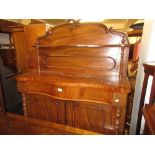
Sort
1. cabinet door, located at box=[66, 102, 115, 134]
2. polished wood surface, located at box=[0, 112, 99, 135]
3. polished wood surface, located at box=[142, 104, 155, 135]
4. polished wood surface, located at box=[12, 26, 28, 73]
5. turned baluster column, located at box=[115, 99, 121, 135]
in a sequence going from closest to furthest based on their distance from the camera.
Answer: polished wood surface, located at box=[142, 104, 155, 135] < turned baluster column, located at box=[115, 99, 121, 135] < cabinet door, located at box=[66, 102, 115, 134] < polished wood surface, located at box=[0, 112, 99, 135] < polished wood surface, located at box=[12, 26, 28, 73]

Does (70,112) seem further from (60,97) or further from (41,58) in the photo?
(41,58)

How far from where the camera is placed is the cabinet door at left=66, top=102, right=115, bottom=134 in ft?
4.31

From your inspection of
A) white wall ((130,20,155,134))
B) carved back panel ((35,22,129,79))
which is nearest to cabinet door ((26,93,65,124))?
carved back panel ((35,22,129,79))

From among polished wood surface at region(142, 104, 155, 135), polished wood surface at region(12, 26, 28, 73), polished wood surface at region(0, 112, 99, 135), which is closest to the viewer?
→ polished wood surface at region(142, 104, 155, 135)

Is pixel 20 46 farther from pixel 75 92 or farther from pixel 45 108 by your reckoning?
pixel 75 92

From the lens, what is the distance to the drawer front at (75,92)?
1209mm

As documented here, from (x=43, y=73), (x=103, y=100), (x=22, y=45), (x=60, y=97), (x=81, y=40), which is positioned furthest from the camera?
(x=22, y=45)

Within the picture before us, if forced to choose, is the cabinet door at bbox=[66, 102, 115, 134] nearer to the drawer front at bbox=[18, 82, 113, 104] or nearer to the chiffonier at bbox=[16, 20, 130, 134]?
the chiffonier at bbox=[16, 20, 130, 134]

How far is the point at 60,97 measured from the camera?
1333 millimetres

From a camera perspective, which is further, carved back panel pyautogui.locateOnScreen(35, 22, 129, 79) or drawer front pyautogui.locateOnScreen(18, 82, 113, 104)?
carved back panel pyautogui.locateOnScreen(35, 22, 129, 79)
